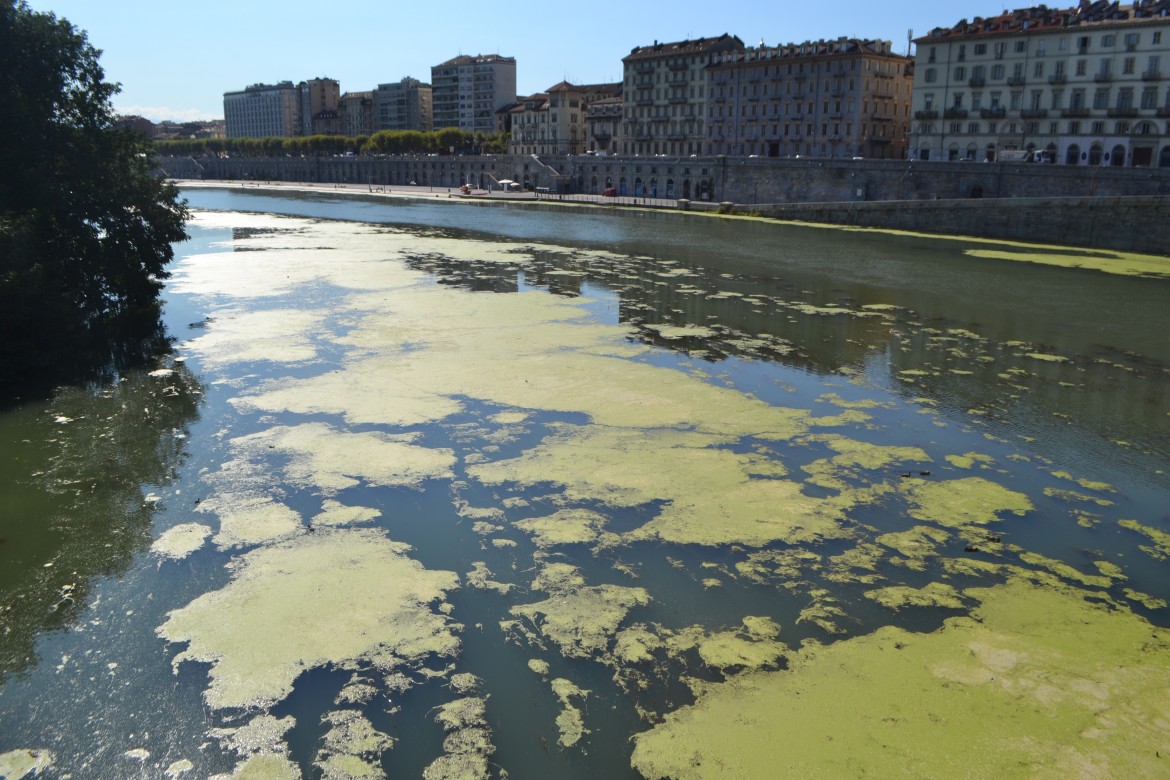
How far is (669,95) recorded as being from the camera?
11406 cm

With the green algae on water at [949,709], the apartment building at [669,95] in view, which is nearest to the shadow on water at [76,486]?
the green algae on water at [949,709]

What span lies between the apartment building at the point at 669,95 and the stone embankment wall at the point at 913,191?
13239 millimetres

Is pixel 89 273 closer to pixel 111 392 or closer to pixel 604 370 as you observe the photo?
pixel 111 392

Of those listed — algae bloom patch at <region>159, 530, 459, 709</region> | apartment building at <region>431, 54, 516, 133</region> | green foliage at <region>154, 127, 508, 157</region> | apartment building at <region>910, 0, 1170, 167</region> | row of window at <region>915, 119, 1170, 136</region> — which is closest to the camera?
algae bloom patch at <region>159, 530, 459, 709</region>

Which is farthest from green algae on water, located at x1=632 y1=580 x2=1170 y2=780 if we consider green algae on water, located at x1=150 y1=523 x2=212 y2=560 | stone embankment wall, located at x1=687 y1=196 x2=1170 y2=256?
stone embankment wall, located at x1=687 y1=196 x2=1170 y2=256

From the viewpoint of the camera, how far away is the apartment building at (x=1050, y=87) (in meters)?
67.5

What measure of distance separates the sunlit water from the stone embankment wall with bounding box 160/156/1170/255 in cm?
2020

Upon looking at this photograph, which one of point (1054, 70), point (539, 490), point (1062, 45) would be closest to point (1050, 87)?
point (1054, 70)

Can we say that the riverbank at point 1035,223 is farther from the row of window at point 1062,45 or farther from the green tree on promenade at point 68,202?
the green tree on promenade at point 68,202

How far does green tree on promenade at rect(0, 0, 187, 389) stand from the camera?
2217 centimetres

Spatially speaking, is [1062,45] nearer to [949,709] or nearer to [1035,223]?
[1035,223]

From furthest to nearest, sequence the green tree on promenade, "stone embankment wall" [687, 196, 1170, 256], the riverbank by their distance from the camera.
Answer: "stone embankment wall" [687, 196, 1170, 256] < the riverbank < the green tree on promenade

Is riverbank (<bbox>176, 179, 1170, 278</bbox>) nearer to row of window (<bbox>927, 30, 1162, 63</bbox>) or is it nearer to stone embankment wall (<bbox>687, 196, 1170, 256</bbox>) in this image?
stone embankment wall (<bbox>687, 196, 1170, 256</bbox>)

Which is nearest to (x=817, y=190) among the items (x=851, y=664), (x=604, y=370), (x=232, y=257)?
(x=232, y=257)
